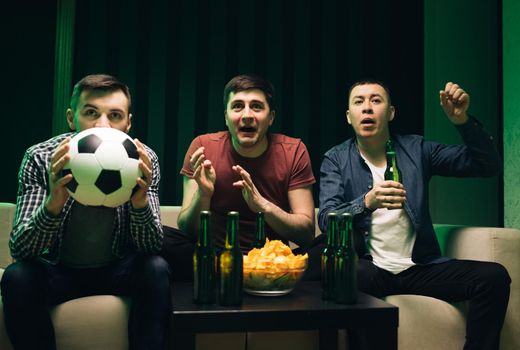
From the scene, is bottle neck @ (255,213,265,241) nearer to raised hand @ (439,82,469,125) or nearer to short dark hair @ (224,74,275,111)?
short dark hair @ (224,74,275,111)

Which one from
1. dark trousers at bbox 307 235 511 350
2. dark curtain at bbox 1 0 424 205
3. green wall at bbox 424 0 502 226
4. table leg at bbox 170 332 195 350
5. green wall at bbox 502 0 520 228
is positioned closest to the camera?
table leg at bbox 170 332 195 350

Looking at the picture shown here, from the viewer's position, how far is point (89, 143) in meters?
1.35

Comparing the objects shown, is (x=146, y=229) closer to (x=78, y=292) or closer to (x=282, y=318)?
(x=78, y=292)

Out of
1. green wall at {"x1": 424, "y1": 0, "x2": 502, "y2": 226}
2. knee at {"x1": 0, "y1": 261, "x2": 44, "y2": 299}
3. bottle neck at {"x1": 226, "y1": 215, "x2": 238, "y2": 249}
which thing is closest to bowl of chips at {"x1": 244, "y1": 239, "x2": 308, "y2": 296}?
bottle neck at {"x1": 226, "y1": 215, "x2": 238, "y2": 249}

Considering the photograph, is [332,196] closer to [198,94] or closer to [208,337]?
[208,337]

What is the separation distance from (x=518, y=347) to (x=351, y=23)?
228 centimetres

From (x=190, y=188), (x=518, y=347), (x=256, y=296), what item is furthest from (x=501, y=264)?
(x=190, y=188)

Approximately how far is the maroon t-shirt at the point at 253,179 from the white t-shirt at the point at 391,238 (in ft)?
1.20

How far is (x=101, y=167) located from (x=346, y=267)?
2.36 feet

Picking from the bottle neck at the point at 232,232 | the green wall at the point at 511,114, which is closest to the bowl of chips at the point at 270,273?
the bottle neck at the point at 232,232

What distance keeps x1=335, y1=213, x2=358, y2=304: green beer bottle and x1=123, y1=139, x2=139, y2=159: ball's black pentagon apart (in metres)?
0.62

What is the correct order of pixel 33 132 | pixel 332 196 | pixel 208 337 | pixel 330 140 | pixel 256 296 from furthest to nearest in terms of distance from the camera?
pixel 330 140 → pixel 33 132 → pixel 332 196 → pixel 208 337 → pixel 256 296

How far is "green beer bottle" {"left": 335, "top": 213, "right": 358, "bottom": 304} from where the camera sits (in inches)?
49.3

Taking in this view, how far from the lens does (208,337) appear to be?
168cm
